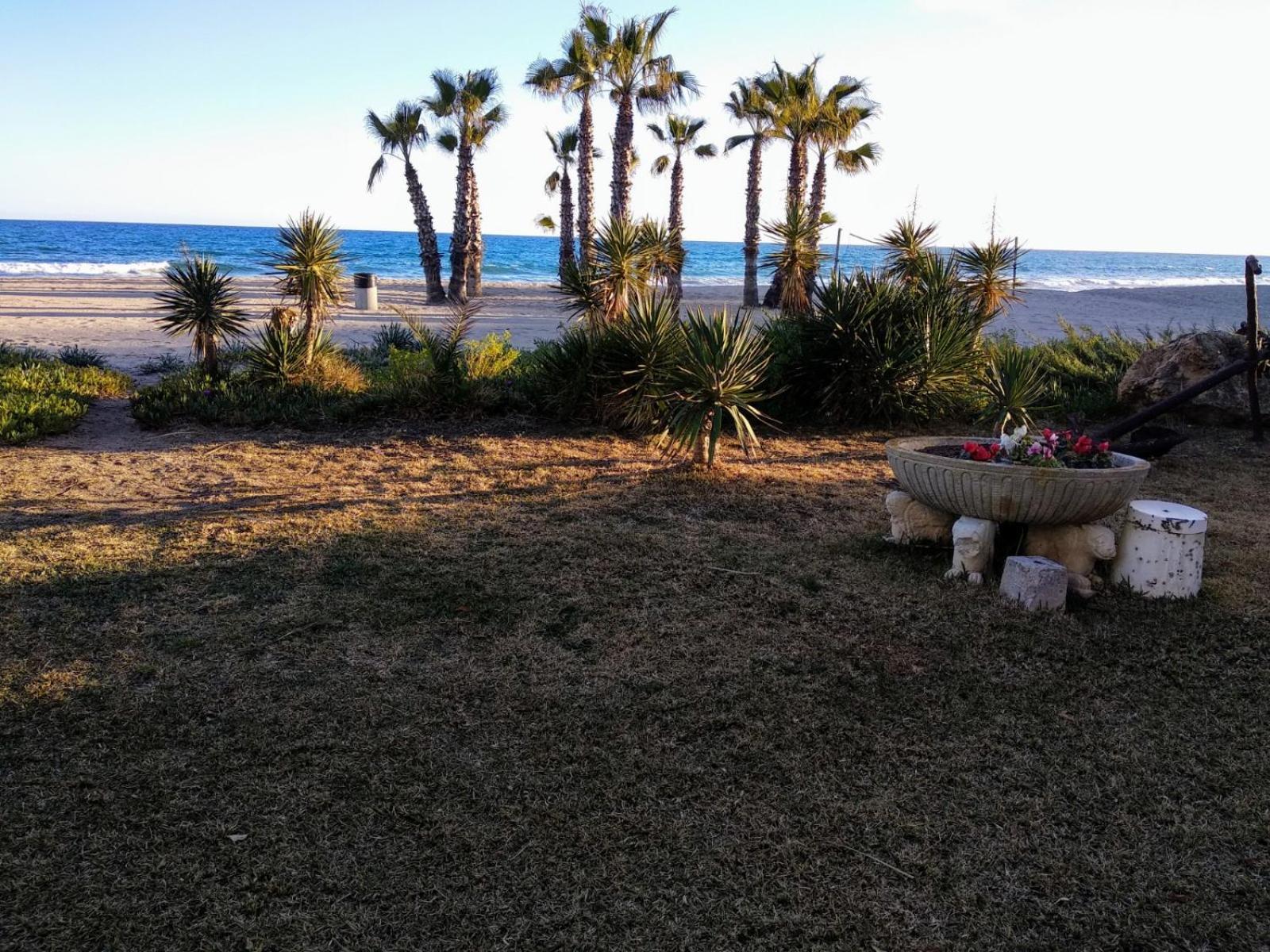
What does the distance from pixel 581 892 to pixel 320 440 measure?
23.1 ft

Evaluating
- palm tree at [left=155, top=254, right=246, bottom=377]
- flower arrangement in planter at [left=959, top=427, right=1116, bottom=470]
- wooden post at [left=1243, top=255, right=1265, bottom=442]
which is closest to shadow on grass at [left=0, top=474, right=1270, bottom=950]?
flower arrangement in planter at [left=959, top=427, right=1116, bottom=470]

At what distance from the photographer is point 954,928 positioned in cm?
244

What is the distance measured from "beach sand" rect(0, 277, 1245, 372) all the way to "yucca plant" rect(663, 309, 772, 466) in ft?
15.3

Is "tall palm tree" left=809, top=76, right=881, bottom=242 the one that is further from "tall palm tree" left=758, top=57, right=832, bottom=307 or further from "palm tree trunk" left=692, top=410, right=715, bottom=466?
"palm tree trunk" left=692, top=410, right=715, bottom=466

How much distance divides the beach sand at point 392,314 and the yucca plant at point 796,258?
253cm

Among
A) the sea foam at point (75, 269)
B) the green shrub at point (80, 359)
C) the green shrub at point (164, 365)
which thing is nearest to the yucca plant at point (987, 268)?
the green shrub at point (164, 365)

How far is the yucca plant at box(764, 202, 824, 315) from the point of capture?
10336 mm

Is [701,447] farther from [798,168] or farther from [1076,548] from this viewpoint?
[798,168]

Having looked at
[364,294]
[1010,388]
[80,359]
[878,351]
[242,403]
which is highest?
[364,294]

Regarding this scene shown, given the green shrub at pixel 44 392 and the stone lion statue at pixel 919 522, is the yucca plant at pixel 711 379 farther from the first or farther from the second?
the green shrub at pixel 44 392

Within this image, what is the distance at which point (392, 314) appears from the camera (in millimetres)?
23125

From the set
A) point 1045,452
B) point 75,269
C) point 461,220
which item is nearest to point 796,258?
point 1045,452

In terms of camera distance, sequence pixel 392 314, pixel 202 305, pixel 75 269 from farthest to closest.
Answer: pixel 75 269 → pixel 392 314 → pixel 202 305

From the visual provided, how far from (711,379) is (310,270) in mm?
5349
